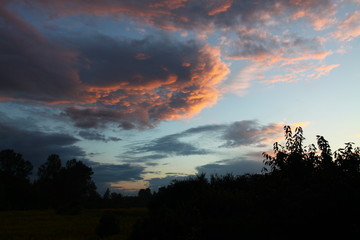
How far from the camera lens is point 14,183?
91.9 meters

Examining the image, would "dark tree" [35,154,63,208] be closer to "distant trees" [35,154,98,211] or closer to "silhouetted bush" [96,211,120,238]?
"distant trees" [35,154,98,211]

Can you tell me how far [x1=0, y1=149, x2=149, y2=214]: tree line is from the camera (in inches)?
3425

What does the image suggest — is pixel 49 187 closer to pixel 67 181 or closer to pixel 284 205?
pixel 67 181

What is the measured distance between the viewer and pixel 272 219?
9.58 meters

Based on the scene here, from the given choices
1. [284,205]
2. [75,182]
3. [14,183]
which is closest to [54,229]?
[284,205]

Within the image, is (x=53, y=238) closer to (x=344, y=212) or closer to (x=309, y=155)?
(x=309, y=155)

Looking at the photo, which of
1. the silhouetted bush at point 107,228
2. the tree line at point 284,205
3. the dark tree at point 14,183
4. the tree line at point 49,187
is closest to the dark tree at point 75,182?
the tree line at point 49,187

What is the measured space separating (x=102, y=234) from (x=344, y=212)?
18554 millimetres

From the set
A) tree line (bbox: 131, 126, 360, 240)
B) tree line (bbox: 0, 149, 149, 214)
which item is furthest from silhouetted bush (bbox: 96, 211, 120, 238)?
tree line (bbox: 0, 149, 149, 214)

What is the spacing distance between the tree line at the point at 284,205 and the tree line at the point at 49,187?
73.0 m

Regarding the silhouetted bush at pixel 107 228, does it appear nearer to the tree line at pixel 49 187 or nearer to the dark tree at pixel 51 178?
the tree line at pixel 49 187

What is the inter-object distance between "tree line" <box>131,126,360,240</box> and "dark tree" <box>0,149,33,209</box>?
8210 cm

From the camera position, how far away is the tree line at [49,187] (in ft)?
285

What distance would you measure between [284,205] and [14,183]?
99807mm
